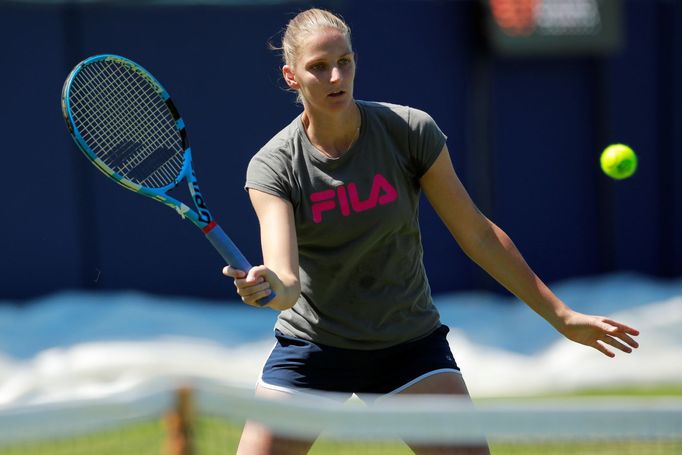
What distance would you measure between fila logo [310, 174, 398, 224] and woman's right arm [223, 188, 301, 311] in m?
0.08

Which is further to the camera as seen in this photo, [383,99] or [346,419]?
[383,99]

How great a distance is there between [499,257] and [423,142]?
43 centimetres

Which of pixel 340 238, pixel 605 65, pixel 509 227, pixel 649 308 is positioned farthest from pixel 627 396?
pixel 340 238

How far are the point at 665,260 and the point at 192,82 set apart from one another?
3972 mm

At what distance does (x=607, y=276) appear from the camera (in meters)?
9.47

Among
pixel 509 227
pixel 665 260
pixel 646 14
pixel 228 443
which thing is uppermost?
pixel 646 14

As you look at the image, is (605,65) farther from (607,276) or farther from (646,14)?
(607,276)

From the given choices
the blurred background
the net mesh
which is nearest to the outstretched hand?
the net mesh

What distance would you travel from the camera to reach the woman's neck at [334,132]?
144 inches

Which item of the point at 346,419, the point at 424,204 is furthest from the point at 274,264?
the point at 424,204

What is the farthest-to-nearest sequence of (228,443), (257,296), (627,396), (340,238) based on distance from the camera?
(627,396), (228,443), (340,238), (257,296)

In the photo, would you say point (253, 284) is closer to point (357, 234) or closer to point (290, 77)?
point (357, 234)

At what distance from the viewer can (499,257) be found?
3.77 metres

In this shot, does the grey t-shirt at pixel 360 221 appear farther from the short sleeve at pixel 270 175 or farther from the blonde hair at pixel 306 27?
the blonde hair at pixel 306 27
